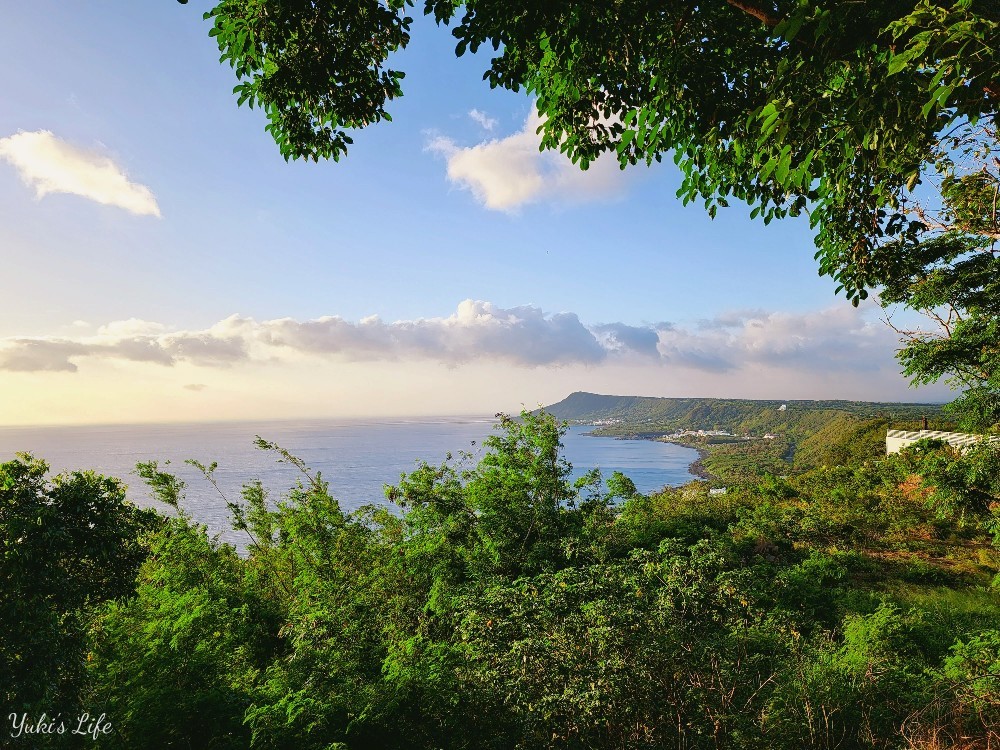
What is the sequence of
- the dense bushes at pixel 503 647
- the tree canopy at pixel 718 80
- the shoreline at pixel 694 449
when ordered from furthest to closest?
the shoreline at pixel 694 449
the dense bushes at pixel 503 647
the tree canopy at pixel 718 80

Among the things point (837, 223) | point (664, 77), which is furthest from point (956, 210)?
point (664, 77)

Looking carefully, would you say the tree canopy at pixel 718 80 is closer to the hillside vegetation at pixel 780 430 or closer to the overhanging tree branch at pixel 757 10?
the overhanging tree branch at pixel 757 10

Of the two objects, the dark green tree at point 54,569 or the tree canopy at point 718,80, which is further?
the dark green tree at point 54,569

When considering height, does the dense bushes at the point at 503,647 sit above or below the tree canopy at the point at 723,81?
below

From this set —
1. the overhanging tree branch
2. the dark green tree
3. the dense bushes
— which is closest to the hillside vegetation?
the dense bushes

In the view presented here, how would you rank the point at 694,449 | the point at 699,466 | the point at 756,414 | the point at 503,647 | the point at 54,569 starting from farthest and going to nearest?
the point at 756,414, the point at 694,449, the point at 699,466, the point at 54,569, the point at 503,647

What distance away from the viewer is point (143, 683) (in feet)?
19.6

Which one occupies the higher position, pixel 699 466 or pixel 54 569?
pixel 54 569

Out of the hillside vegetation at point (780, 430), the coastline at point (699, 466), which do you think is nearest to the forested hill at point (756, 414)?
the hillside vegetation at point (780, 430)

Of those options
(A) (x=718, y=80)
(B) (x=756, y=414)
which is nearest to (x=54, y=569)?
(A) (x=718, y=80)

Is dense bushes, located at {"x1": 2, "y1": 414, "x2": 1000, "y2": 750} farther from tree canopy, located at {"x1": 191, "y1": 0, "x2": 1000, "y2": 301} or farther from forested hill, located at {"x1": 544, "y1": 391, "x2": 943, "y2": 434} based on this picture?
forested hill, located at {"x1": 544, "y1": 391, "x2": 943, "y2": 434}

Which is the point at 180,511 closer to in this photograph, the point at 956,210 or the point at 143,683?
the point at 143,683

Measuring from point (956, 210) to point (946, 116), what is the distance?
5.22 meters

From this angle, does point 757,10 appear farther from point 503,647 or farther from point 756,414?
point 756,414
